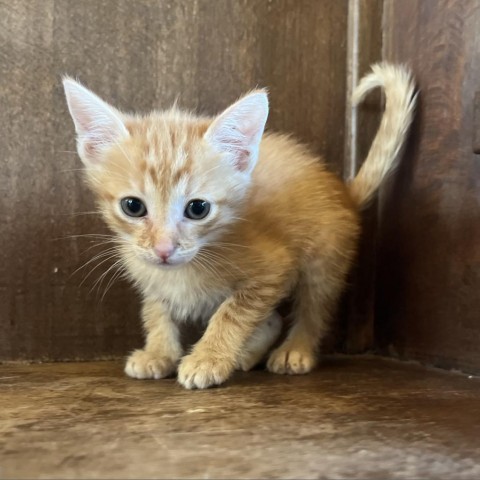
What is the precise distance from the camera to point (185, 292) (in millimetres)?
1436

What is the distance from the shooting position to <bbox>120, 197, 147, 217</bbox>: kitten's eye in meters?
1.32

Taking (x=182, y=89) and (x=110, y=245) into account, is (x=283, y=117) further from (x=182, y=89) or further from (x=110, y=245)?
(x=110, y=245)

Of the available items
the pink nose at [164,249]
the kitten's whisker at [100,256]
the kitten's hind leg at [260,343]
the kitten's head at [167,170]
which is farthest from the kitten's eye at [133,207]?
the kitten's hind leg at [260,343]

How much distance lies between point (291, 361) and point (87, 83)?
2.59 feet

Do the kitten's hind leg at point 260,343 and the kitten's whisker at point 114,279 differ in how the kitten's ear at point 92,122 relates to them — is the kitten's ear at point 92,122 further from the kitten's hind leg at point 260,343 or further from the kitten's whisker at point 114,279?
the kitten's hind leg at point 260,343

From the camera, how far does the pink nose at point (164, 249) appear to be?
124 centimetres

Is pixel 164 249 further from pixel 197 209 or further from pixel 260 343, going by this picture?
pixel 260 343

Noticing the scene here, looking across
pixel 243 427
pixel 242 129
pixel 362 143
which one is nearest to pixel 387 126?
pixel 362 143

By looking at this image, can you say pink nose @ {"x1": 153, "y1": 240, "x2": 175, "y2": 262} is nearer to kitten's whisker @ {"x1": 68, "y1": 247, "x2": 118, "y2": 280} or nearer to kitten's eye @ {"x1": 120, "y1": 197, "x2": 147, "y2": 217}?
kitten's eye @ {"x1": 120, "y1": 197, "x2": 147, "y2": 217}

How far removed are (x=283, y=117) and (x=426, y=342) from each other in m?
0.66

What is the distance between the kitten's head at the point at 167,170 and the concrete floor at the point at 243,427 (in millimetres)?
285

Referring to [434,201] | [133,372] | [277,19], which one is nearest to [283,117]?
[277,19]

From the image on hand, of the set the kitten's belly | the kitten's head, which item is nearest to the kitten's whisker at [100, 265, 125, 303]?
the kitten's belly

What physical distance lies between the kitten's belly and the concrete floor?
0.18m
